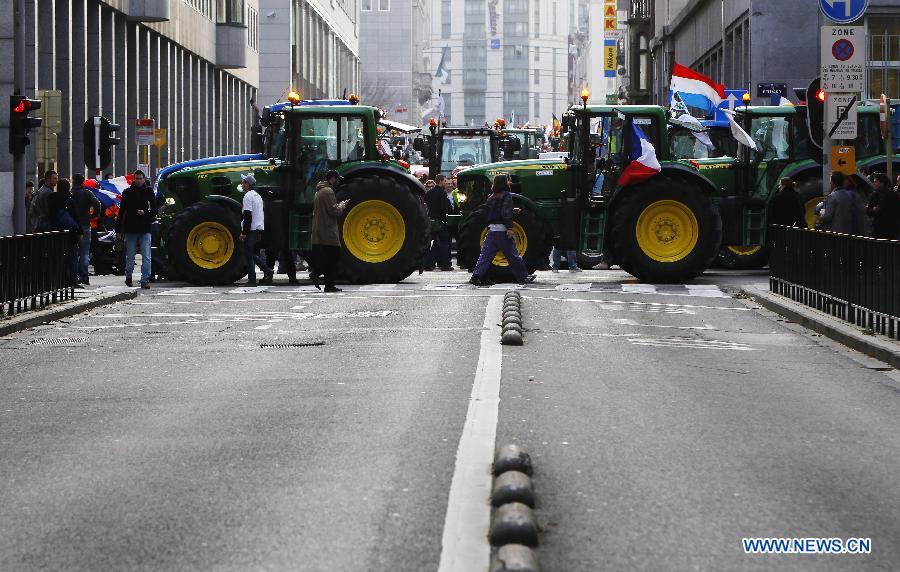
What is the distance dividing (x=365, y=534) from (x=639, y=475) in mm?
2029

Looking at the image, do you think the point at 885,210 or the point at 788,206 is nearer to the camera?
the point at 885,210

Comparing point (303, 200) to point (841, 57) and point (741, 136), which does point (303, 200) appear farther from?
point (841, 57)

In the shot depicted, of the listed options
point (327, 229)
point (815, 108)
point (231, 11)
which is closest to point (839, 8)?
point (815, 108)

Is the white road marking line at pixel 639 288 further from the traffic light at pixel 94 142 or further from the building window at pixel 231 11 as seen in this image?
the building window at pixel 231 11

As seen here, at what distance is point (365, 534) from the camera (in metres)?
7.32

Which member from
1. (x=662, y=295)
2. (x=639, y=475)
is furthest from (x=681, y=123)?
(x=639, y=475)

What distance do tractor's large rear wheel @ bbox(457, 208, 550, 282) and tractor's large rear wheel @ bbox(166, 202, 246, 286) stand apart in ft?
11.7

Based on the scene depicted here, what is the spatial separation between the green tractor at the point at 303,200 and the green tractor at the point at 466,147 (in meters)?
13.2

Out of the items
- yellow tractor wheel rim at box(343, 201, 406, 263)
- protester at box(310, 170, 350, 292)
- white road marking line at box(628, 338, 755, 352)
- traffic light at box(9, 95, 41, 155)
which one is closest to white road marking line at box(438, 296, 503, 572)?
white road marking line at box(628, 338, 755, 352)

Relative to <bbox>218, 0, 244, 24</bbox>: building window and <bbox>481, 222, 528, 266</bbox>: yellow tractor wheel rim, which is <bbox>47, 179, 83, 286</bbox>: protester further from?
<bbox>218, 0, 244, 24</bbox>: building window

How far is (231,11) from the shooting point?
7638cm

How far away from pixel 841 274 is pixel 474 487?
11.5 m

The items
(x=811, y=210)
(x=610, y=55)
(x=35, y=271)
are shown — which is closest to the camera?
(x=35, y=271)

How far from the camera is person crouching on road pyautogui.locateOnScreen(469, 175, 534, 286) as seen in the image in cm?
2583
